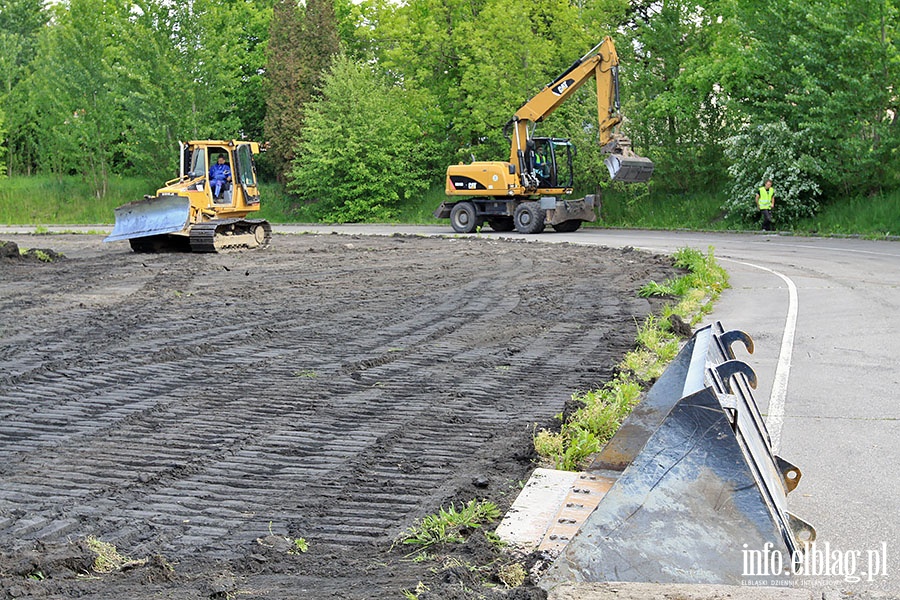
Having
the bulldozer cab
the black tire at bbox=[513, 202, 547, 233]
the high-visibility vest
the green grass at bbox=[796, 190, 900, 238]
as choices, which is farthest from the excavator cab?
the green grass at bbox=[796, 190, 900, 238]

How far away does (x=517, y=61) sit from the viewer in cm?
4019

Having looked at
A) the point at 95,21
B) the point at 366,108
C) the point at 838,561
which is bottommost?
the point at 838,561

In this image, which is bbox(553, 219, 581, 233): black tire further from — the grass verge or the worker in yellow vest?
the grass verge

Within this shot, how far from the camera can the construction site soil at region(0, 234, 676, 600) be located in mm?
4633

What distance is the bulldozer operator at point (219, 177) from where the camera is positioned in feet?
79.2

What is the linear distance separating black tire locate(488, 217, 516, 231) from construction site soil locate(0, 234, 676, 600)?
55.0 ft

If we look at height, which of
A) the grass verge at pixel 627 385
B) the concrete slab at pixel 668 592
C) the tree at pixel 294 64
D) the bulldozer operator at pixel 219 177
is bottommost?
the concrete slab at pixel 668 592

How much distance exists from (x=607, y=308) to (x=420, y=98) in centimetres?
3249

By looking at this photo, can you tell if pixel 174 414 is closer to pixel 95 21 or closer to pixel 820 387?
Result: pixel 820 387

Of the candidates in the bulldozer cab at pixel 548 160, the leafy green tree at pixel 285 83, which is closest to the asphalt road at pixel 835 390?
the bulldozer cab at pixel 548 160

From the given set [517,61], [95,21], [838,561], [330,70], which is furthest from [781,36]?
[95,21]

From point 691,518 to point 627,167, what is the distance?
2305cm

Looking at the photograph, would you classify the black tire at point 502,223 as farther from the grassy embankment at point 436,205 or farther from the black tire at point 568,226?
the grassy embankment at point 436,205

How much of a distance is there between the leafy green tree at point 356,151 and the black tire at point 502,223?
10.3m
